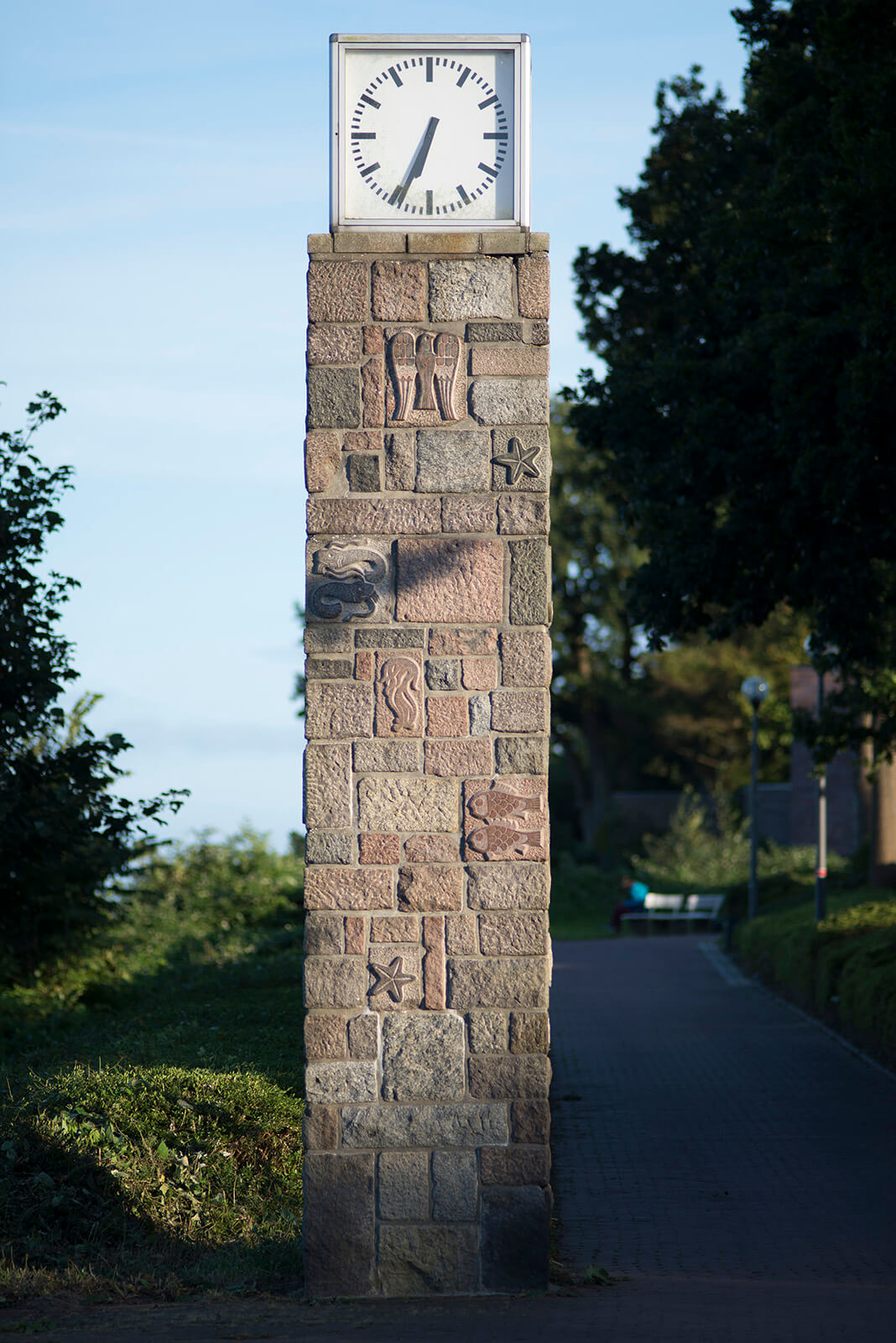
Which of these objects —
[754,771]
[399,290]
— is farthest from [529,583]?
[754,771]

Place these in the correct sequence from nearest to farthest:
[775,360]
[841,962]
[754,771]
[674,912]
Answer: [775,360], [841,962], [754,771], [674,912]

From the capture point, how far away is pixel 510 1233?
6.43 m

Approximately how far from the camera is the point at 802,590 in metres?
15.0

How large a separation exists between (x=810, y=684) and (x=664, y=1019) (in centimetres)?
2365

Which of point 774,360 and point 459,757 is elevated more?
point 774,360

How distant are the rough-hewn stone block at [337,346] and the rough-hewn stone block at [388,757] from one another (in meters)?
1.77

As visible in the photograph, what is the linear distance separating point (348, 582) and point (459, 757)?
3.11 feet

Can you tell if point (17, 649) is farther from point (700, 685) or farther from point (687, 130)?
point (700, 685)

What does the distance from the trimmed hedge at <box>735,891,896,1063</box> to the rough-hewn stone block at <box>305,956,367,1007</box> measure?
8405 mm

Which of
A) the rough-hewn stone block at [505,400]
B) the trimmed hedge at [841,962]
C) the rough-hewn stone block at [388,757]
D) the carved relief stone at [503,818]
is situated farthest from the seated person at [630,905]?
the rough-hewn stone block at [505,400]

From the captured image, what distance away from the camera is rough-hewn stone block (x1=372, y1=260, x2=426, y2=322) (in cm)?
674

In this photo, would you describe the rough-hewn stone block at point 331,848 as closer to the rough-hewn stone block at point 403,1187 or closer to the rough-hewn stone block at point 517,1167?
the rough-hewn stone block at point 403,1187

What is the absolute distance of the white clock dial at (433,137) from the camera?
22.0ft

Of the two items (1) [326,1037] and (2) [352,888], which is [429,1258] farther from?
(2) [352,888]
